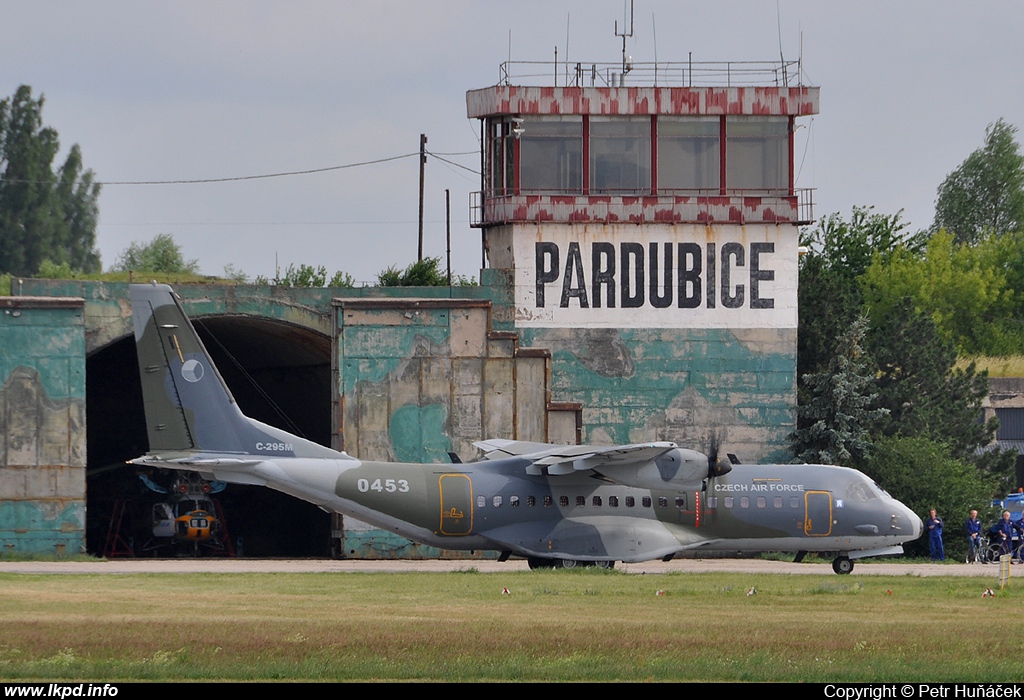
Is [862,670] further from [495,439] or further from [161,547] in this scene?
[161,547]

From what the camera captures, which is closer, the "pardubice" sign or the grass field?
the grass field

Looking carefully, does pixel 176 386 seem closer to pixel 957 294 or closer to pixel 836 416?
pixel 836 416

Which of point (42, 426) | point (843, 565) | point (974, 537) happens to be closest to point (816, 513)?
point (843, 565)

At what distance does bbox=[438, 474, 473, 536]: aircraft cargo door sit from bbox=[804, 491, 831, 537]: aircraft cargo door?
27.3 ft

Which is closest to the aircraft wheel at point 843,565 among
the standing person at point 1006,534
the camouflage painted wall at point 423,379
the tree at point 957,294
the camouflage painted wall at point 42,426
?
the standing person at point 1006,534

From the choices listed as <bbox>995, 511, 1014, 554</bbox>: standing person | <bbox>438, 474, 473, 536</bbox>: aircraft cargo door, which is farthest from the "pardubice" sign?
<bbox>438, 474, 473, 536</bbox>: aircraft cargo door

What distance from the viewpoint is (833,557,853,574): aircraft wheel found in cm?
3891

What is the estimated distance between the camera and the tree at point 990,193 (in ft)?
412

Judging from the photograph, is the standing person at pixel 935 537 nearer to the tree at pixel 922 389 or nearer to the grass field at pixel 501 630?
the tree at pixel 922 389

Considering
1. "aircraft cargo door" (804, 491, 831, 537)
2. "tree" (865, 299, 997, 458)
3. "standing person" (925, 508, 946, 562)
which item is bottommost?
"standing person" (925, 508, 946, 562)

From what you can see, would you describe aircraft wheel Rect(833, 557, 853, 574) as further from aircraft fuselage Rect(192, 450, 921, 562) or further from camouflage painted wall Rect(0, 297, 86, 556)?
camouflage painted wall Rect(0, 297, 86, 556)

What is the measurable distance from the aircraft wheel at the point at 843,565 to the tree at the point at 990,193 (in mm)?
92643

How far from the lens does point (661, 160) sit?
50.1m

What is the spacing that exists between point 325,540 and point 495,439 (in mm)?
15323
